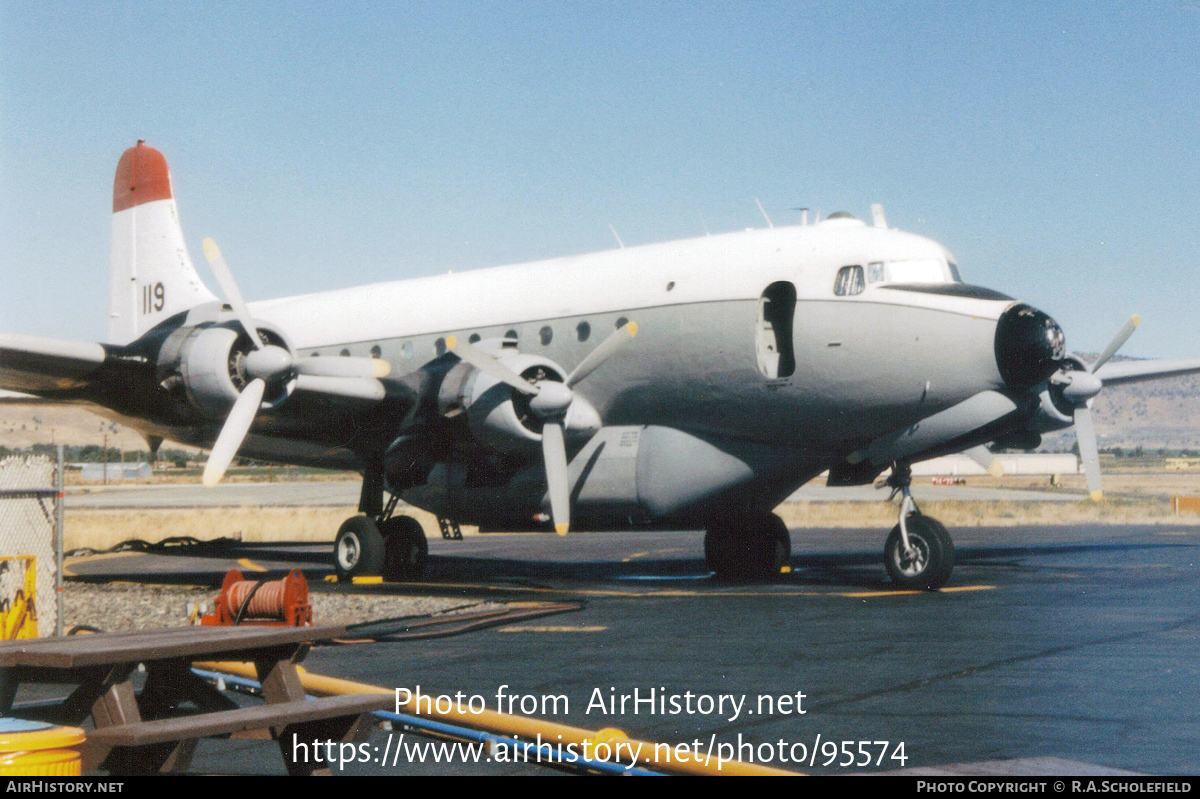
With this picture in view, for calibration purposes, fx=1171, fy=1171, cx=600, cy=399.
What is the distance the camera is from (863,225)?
1628cm

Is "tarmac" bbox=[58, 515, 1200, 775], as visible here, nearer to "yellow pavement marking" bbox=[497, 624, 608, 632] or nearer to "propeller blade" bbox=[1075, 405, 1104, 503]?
"yellow pavement marking" bbox=[497, 624, 608, 632]

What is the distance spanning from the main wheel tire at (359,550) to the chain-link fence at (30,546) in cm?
613

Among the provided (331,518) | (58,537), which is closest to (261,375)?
(58,537)

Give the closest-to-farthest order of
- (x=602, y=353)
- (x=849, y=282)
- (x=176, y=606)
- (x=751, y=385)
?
1. (x=176, y=606)
2. (x=849, y=282)
3. (x=751, y=385)
4. (x=602, y=353)

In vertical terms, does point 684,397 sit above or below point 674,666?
above

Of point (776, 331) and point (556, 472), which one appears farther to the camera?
point (776, 331)

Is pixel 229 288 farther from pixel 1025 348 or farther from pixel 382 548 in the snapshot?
pixel 1025 348

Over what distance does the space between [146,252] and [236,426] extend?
305 inches

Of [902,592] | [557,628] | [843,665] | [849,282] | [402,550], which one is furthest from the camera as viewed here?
[402,550]

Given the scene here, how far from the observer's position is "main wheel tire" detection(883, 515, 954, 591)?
50.3 ft

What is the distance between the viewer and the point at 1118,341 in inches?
667

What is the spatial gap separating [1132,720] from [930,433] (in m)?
7.93
